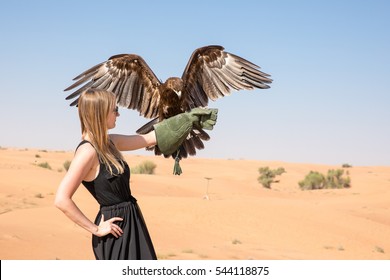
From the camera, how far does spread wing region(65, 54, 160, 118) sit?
5.53 meters

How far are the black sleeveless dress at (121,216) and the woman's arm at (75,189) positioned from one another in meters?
0.05

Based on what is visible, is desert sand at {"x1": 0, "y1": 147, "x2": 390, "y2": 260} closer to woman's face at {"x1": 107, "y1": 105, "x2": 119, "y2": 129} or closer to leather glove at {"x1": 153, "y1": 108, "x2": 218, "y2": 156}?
leather glove at {"x1": 153, "y1": 108, "x2": 218, "y2": 156}

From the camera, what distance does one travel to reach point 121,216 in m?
3.02

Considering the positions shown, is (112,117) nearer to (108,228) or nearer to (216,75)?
(108,228)

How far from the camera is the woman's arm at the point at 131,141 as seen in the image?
3.29 metres

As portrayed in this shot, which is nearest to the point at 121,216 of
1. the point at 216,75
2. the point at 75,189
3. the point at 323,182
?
the point at 75,189

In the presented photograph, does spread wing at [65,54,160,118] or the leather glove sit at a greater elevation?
spread wing at [65,54,160,118]

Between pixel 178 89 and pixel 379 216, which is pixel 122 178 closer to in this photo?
pixel 178 89

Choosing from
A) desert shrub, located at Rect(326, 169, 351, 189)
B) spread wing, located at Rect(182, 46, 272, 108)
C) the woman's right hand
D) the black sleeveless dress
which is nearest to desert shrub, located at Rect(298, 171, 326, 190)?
desert shrub, located at Rect(326, 169, 351, 189)

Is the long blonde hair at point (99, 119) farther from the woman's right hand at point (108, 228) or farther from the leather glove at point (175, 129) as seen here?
the leather glove at point (175, 129)

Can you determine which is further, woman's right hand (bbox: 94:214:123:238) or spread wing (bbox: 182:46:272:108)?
spread wing (bbox: 182:46:272:108)

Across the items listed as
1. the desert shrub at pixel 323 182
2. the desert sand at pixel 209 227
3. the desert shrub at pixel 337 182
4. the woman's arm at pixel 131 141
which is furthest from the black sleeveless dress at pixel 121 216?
the desert shrub at pixel 337 182

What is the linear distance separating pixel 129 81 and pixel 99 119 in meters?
3.07
